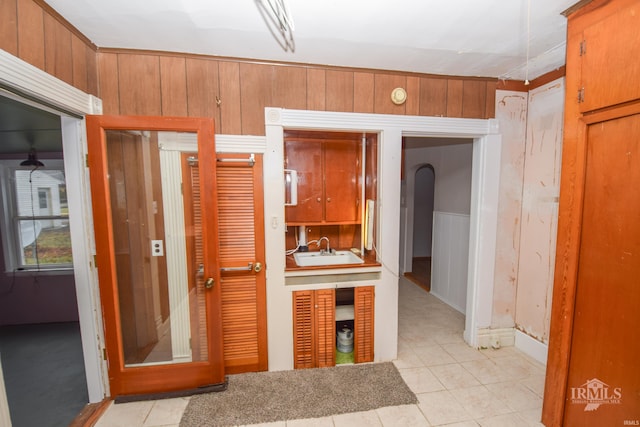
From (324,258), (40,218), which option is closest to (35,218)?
(40,218)

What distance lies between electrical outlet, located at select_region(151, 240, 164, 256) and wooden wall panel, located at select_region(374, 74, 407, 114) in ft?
6.67

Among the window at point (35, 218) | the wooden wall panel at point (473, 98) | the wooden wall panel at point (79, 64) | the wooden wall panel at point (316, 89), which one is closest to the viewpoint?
the wooden wall panel at point (79, 64)

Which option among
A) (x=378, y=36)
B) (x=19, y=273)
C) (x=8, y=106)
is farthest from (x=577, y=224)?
(x=19, y=273)

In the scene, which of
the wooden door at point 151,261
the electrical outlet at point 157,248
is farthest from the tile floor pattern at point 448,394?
the electrical outlet at point 157,248

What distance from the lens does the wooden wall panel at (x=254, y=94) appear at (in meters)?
2.01

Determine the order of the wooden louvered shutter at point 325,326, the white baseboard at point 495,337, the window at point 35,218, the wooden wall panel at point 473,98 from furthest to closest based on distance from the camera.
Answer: the window at point 35,218
the white baseboard at point 495,337
the wooden wall panel at point 473,98
the wooden louvered shutter at point 325,326

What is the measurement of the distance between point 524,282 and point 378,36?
2.47m

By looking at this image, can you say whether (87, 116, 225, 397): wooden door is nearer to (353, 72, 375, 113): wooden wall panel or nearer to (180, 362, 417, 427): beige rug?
(180, 362, 417, 427): beige rug

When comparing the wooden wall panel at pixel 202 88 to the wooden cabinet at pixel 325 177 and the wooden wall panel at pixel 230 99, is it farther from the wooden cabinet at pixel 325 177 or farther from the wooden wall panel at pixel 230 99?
the wooden cabinet at pixel 325 177

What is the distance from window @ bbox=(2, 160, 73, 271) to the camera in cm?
338

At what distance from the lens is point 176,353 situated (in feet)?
6.77

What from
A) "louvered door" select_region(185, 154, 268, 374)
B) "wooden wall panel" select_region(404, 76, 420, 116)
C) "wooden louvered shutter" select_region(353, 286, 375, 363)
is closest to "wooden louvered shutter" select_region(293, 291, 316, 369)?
"louvered door" select_region(185, 154, 268, 374)

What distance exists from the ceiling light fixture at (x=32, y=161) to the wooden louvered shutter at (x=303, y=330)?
3710mm

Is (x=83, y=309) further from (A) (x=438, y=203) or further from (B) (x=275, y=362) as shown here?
(A) (x=438, y=203)
